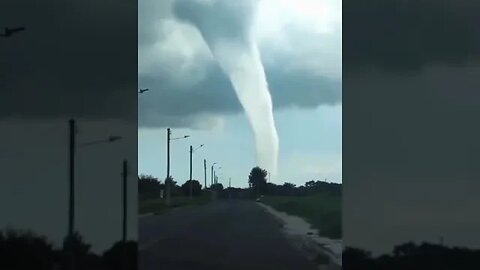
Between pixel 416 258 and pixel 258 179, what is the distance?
58.0 inches

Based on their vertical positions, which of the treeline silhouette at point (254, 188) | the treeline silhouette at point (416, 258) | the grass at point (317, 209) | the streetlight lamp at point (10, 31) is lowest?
the treeline silhouette at point (416, 258)

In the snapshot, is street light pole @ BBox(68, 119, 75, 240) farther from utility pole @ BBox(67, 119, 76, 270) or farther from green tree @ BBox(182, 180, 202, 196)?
green tree @ BBox(182, 180, 202, 196)

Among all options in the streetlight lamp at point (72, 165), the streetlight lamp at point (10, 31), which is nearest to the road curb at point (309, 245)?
the streetlight lamp at point (72, 165)

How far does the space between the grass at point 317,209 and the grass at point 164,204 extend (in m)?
0.53

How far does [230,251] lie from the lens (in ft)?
25.4

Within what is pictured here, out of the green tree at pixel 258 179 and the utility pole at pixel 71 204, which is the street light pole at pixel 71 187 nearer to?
the utility pole at pixel 71 204

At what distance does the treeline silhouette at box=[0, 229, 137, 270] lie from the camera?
7414 millimetres

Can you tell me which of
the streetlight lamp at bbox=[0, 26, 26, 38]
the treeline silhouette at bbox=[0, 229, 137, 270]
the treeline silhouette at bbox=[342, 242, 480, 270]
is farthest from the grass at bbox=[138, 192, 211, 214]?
the streetlight lamp at bbox=[0, 26, 26, 38]

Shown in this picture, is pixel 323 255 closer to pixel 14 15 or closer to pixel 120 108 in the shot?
pixel 120 108

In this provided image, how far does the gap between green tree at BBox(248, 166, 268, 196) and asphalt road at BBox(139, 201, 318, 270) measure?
0.49ft

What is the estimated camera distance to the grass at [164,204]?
7676 millimetres

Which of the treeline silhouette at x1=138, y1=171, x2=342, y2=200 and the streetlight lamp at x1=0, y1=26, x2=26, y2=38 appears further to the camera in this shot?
the treeline silhouette at x1=138, y1=171, x2=342, y2=200

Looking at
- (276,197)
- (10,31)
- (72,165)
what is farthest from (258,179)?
(10,31)

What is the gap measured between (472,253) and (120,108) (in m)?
3.16
